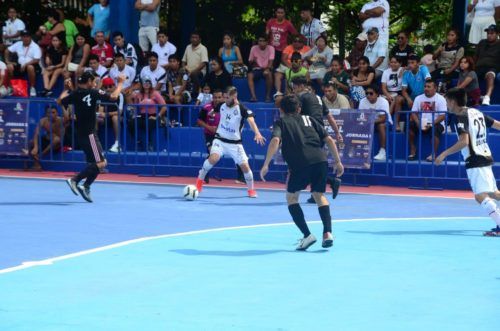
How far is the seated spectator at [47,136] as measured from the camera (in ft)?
66.7

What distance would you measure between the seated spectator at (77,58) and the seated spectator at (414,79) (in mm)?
7762

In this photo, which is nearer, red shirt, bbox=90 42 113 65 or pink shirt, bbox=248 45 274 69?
pink shirt, bbox=248 45 274 69

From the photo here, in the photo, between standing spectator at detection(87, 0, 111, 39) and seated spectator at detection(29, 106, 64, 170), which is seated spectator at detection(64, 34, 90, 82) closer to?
standing spectator at detection(87, 0, 111, 39)

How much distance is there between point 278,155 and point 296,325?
36.0 ft

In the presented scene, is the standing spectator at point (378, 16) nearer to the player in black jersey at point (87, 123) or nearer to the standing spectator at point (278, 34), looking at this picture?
the standing spectator at point (278, 34)

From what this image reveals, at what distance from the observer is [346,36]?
101 ft

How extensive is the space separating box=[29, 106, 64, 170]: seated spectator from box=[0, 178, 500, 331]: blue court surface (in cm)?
460

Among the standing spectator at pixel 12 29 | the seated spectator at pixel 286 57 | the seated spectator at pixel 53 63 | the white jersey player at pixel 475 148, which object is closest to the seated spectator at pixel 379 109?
the seated spectator at pixel 286 57

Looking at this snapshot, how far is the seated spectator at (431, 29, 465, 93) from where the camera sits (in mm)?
19969

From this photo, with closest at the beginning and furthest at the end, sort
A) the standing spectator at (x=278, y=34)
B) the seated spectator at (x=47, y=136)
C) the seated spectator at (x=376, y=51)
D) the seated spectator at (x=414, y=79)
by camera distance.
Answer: the seated spectator at (x=414, y=79) → the seated spectator at (x=47, y=136) → the seated spectator at (x=376, y=51) → the standing spectator at (x=278, y=34)

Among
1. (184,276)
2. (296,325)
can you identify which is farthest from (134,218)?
(296,325)

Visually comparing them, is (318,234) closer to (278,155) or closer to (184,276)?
(184,276)

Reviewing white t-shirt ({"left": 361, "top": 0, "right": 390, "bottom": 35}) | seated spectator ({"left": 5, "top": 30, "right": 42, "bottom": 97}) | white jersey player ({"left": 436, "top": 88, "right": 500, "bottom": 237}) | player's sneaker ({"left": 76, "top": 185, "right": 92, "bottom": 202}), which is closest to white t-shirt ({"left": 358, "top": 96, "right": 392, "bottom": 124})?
white t-shirt ({"left": 361, "top": 0, "right": 390, "bottom": 35})

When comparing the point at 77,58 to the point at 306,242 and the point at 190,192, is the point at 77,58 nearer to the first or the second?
the point at 190,192
